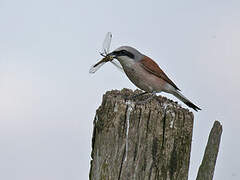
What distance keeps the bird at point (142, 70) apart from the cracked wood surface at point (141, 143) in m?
1.96

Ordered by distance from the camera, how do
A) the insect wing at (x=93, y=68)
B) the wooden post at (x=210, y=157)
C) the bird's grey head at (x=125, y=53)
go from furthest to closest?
1. the insect wing at (x=93, y=68)
2. the bird's grey head at (x=125, y=53)
3. the wooden post at (x=210, y=157)

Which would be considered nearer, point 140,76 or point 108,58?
point 108,58

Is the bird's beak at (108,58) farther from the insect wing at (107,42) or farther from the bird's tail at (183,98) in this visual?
the bird's tail at (183,98)

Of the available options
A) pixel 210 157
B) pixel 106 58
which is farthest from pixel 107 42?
pixel 210 157

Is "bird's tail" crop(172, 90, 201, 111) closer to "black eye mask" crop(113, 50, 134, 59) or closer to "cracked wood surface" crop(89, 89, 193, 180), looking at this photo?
"black eye mask" crop(113, 50, 134, 59)

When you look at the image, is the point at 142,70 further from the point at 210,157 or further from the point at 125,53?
the point at 210,157

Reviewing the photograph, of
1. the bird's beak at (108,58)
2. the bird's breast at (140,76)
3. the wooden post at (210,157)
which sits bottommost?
the wooden post at (210,157)

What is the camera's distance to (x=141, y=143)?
3.13m

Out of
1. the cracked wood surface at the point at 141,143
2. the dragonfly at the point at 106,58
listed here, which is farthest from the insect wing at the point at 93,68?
the cracked wood surface at the point at 141,143

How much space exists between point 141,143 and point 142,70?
2.30 metres

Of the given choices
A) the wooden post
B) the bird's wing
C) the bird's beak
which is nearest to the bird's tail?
the bird's wing

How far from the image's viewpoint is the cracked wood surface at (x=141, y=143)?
123 inches

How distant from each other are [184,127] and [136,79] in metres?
2.18

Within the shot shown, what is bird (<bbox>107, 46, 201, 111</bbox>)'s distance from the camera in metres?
5.20
